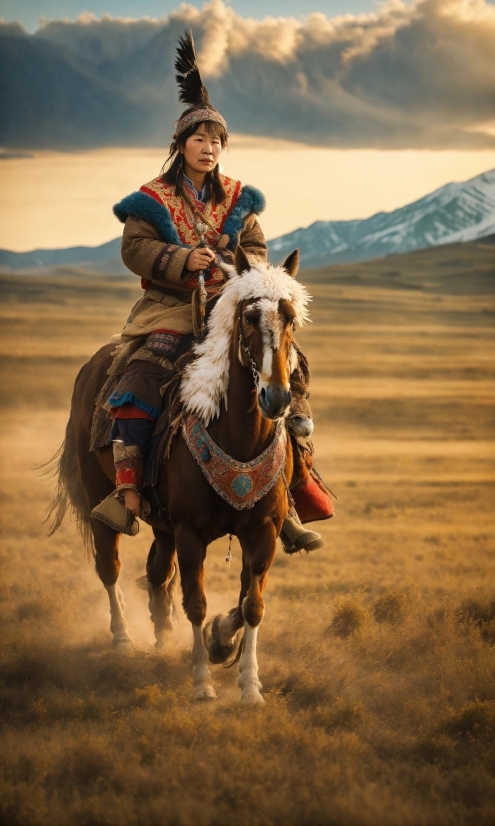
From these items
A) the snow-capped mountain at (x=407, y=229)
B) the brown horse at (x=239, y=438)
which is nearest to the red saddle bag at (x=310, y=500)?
the brown horse at (x=239, y=438)

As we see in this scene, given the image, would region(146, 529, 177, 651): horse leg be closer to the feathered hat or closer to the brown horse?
the brown horse

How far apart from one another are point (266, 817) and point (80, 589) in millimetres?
5630

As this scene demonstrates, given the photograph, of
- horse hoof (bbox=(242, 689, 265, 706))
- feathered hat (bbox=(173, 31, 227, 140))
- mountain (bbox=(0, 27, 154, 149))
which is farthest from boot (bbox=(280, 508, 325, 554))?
mountain (bbox=(0, 27, 154, 149))

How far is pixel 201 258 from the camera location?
6113mm

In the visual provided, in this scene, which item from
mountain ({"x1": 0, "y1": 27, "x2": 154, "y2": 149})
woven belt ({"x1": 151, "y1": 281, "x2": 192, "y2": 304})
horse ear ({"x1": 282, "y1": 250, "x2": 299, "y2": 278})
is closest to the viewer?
horse ear ({"x1": 282, "y1": 250, "x2": 299, "y2": 278})

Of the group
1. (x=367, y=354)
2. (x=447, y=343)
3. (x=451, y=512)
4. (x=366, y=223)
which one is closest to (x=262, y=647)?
(x=451, y=512)

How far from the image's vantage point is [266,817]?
13.7 feet

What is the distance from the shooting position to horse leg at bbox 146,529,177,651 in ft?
23.8

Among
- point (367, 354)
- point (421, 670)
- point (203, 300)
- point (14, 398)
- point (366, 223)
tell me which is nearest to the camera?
point (203, 300)

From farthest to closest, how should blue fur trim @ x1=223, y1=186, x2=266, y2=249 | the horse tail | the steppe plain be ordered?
the horse tail, blue fur trim @ x1=223, y1=186, x2=266, y2=249, the steppe plain

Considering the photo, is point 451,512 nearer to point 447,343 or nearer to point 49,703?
point 49,703

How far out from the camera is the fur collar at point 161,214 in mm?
6414

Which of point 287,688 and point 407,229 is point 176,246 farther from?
point 407,229

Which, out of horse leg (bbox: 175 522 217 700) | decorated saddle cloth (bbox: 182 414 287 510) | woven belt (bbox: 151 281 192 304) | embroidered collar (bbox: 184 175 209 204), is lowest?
horse leg (bbox: 175 522 217 700)
